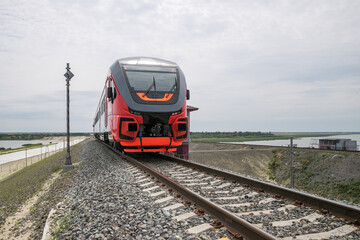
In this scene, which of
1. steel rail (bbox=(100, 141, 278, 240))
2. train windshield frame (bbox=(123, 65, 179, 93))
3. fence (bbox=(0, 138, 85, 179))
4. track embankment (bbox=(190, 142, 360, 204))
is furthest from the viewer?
fence (bbox=(0, 138, 85, 179))

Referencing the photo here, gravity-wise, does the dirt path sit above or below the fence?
above

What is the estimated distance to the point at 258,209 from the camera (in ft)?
15.5

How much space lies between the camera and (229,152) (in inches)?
1208

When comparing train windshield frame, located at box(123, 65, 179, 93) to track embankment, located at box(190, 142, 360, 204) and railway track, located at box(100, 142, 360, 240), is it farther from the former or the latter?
track embankment, located at box(190, 142, 360, 204)

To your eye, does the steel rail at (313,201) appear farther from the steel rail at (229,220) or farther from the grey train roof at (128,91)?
the grey train roof at (128,91)

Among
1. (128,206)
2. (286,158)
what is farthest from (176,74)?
(286,158)

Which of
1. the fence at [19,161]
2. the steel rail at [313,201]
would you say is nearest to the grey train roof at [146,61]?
the steel rail at [313,201]

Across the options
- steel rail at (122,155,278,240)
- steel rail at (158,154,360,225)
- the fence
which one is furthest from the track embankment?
the fence

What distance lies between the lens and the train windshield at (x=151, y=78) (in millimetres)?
10461

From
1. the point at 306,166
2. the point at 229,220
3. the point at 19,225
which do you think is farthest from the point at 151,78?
the point at 306,166

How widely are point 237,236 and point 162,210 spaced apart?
160 cm

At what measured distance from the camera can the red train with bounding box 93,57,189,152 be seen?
33.1 feet

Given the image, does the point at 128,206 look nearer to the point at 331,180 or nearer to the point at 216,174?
the point at 216,174

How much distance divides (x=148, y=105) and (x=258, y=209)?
249 inches
